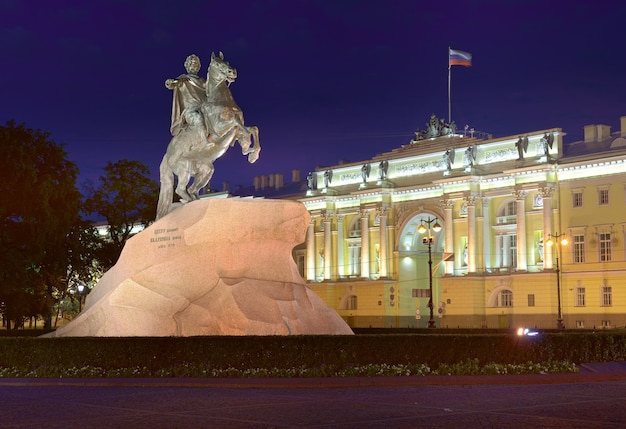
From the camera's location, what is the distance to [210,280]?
23.8 m

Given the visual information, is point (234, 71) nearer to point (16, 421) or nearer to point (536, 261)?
point (16, 421)

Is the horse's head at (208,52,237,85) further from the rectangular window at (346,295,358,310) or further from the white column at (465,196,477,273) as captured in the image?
the rectangular window at (346,295,358,310)

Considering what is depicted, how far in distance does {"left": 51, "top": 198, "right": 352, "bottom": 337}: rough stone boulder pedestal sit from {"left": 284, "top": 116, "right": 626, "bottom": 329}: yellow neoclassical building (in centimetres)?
4042

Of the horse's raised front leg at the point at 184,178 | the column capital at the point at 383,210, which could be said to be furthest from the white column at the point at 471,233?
the horse's raised front leg at the point at 184,178

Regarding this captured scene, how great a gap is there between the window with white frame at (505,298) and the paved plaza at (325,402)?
55177mm

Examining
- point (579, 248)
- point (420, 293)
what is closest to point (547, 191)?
point (579, 248)

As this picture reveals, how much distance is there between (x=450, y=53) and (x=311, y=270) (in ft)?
91.2

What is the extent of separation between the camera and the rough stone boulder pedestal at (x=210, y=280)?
23.8 metres

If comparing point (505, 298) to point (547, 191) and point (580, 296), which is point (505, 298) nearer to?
point (580, 296)

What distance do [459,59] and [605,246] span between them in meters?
17.0

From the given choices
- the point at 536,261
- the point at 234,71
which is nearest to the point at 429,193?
the point at 536,261

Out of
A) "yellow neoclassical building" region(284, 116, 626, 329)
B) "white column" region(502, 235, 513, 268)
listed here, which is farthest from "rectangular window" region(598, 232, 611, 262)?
"white column" region(502, 235, 513, 268)

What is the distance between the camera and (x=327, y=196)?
9156cm

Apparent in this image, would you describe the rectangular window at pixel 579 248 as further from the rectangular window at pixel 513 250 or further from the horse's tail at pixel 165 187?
the horse's tail at pixel 165 187
